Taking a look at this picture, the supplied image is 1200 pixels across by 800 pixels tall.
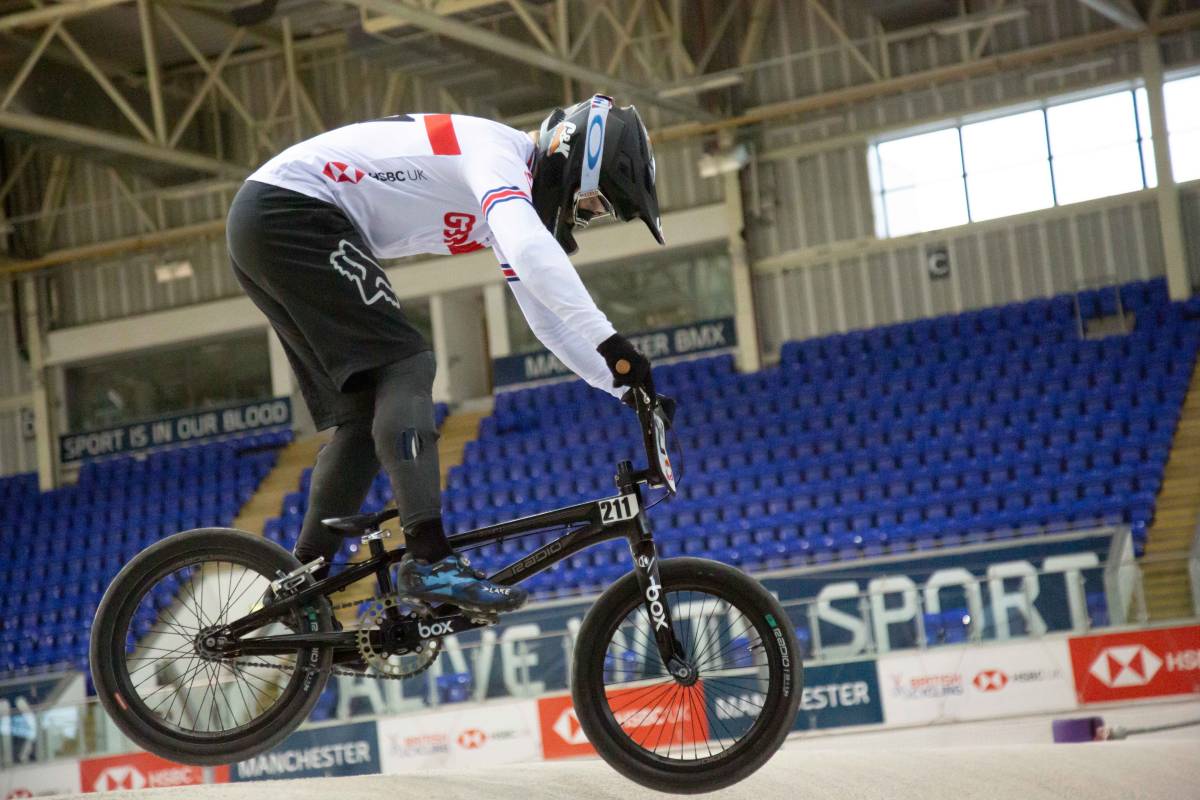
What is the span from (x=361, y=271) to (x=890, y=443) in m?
14.2

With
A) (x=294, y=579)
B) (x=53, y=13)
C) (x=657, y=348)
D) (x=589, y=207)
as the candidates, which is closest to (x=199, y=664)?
(x=294, y=579)

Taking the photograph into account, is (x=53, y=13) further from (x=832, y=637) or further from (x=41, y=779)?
(x=832, y=637)

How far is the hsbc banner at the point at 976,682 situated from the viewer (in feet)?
34.9

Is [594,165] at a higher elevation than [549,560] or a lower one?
higher

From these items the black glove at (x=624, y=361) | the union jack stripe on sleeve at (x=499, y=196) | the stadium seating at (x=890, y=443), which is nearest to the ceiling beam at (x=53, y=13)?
the stadium seating at (x=890, y=443)

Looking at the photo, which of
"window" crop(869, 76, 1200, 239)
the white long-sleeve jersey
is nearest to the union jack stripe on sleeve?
the white long-sleeve jersey

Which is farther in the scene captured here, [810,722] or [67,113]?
[67,113]

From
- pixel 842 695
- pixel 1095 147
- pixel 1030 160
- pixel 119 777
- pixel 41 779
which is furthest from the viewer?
pixel 1030 160

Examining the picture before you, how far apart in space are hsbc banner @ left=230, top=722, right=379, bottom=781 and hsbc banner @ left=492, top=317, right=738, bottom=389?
10.2 m

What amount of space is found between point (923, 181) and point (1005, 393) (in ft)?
12.1

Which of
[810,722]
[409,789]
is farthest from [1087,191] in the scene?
[409,789]

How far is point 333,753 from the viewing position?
10516 mm

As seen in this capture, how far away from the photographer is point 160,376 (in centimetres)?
2347

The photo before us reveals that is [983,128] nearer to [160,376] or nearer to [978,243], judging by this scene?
[978,243]
